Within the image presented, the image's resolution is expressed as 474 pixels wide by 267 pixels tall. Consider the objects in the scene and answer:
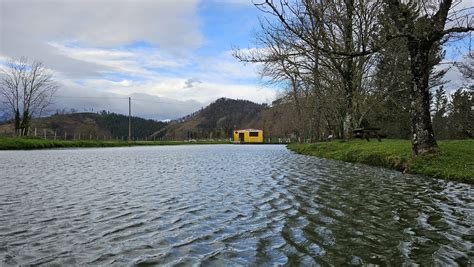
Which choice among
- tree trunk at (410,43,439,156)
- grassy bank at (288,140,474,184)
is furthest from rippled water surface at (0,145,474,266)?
tree trunk at (410,43,439,156)

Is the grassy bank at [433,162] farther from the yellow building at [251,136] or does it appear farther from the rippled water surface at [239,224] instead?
the yellow building at [251,136]

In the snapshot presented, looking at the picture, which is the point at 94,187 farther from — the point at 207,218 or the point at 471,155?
the point at 471,155

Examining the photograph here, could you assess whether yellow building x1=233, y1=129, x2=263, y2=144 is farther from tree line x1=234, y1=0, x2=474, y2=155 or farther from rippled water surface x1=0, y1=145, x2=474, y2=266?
rippled water surface x1=0, y1=145, x2=474, y2=266

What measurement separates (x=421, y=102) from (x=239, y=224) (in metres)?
10.1

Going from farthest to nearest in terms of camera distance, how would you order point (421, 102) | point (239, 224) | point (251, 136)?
point (251, 136) → point (421, 102) → point (239, 224)

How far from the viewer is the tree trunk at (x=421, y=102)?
501 inches

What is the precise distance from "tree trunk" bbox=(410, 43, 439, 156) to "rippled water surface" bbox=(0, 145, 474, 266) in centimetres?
356

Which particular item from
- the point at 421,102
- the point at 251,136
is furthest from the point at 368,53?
the point at 251,136

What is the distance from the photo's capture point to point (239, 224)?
217 inches

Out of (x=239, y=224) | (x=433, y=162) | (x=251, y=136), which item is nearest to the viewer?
(x=239, y=224)

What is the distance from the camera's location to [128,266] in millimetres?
3668

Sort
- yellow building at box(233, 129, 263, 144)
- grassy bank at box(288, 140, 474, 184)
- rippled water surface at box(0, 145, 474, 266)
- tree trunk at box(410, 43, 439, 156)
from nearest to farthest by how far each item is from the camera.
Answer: rippled water surface at box(0, 145, 474, 266)
grassy bank at box(288, 140, 474, 184)
tree trunk at box(410, 43, 439, 156)
yellow building at box(233, 129, 263, 144)

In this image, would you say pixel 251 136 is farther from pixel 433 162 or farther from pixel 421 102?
pixel 433 162

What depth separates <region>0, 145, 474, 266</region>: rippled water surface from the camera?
400cm
